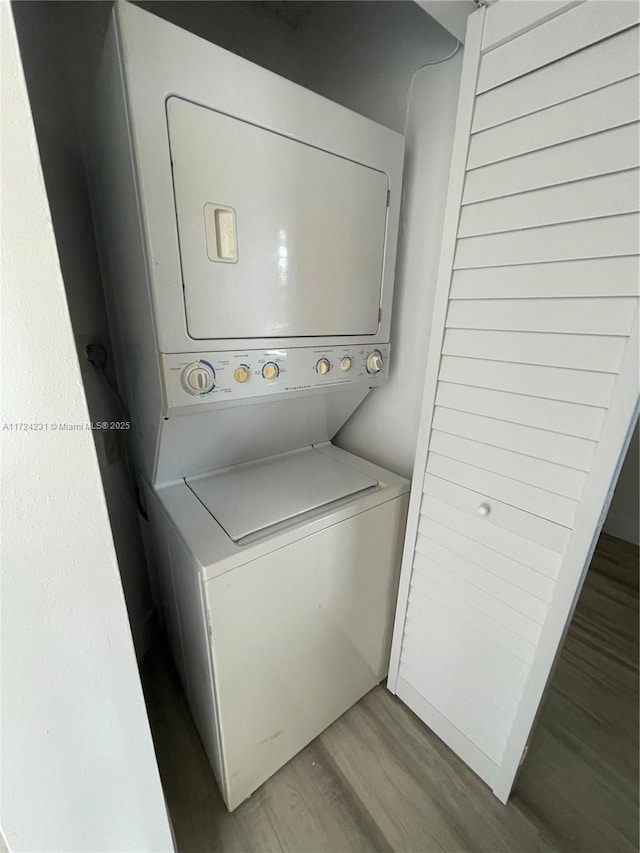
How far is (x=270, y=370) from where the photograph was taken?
3.80 ft

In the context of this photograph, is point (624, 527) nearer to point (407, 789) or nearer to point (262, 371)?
point (407, 789)

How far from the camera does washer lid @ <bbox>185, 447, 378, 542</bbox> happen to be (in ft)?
3.92

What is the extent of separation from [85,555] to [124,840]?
2.87ft

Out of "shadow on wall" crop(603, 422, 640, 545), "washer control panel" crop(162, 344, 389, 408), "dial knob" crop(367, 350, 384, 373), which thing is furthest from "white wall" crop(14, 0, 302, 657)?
"shadow on wall" crop(603, 422, 640, 545)

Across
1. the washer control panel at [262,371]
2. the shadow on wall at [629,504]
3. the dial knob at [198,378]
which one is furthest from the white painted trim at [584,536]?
the shadow on wall at [629,504]

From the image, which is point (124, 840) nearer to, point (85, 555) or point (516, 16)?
point (85, 555)

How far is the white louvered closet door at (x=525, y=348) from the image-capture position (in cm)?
83

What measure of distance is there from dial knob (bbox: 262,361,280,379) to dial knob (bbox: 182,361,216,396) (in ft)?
0.54

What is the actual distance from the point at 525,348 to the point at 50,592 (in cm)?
124

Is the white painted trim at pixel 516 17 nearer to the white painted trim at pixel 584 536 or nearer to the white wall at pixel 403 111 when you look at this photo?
the white wall at pixel 403 111

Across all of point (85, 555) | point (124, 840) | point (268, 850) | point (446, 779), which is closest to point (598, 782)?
point (446, 779)

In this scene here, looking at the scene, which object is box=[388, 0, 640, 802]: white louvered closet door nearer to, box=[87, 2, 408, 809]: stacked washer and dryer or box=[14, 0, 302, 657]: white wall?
box=[87, 2, 408, 809]: stacked washer and dryer

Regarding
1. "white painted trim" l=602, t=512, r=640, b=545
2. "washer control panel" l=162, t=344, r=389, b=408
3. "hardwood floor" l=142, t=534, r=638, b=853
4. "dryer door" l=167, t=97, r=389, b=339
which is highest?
"dryer door" l=167, t=97, r=389, b=339

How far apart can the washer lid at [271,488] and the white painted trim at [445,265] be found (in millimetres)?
236
